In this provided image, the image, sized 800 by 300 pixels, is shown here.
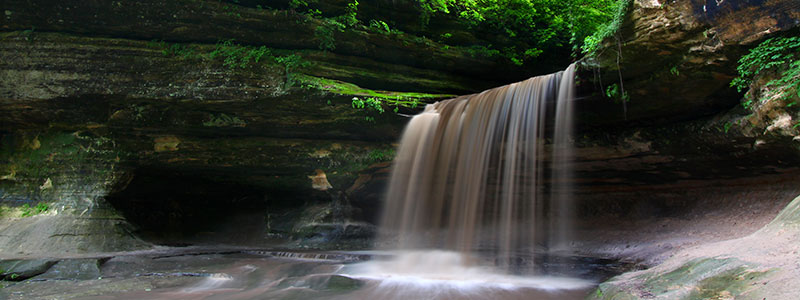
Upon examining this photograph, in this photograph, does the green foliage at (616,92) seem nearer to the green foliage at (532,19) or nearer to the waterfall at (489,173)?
the waterfall at (489,173)

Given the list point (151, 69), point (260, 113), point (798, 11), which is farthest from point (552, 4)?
point (151, 69)

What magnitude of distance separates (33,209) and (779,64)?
1279 centimetres

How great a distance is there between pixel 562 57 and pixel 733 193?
16.6ft

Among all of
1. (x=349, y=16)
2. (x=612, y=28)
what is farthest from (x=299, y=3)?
(x=612, y=28)

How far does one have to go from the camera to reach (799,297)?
2.36 metres

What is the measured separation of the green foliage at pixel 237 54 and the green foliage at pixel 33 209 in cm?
476

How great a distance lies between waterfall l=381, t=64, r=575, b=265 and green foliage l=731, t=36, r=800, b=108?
7.47 feet

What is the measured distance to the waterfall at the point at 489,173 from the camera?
7336mm

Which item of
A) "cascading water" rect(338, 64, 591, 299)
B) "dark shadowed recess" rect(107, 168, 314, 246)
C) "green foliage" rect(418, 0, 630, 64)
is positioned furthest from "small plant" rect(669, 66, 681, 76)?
"dark shadowed recess" rect(107, 168, 314, 246)

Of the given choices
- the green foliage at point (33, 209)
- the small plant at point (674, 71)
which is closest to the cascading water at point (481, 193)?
the small plant at point (674, 71)

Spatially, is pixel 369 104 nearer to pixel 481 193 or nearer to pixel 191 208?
pixel 481 193

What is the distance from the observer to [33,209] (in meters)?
8.73

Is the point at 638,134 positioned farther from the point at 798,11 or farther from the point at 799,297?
the point at 799,297

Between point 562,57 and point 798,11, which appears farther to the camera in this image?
point 562,57
